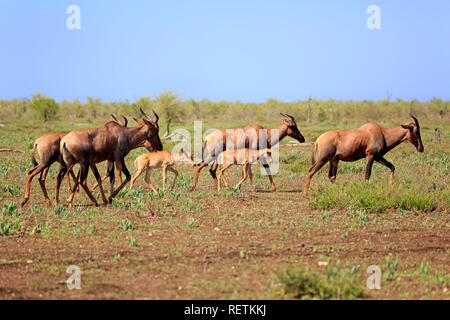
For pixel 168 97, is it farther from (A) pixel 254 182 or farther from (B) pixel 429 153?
(A) pixel 254 182

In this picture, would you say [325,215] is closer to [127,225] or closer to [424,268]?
[424,268]

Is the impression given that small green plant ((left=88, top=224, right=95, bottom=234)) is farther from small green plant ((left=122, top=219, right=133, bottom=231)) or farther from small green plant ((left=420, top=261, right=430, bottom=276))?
small green plant ((left=420, top=261, right=430, bottom=276))

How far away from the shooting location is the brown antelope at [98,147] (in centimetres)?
1134

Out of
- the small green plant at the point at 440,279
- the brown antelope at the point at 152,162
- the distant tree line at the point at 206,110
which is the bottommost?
the small green plant at the point at 440,279

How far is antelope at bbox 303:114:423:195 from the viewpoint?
13.4 meters

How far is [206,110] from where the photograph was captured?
64688 mm

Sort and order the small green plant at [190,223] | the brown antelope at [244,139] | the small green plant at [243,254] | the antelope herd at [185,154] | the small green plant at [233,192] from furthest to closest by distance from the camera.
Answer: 1. the brown antelope at [244,139]
2. the small green plant at [233,192]
3. the antelope herd at [185,154]
4. the small green plant at [190,223]
5. the small green plant at [243,254]

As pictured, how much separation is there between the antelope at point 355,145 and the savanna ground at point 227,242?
93 centimetres

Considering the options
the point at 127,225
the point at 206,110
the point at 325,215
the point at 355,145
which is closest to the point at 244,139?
the point at 355,145

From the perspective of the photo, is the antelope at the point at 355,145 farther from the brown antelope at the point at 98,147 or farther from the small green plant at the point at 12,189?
the small green plant at the point at 12,189

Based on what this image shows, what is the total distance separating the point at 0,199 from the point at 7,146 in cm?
1069

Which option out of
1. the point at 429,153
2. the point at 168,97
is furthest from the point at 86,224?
the point at 168,97

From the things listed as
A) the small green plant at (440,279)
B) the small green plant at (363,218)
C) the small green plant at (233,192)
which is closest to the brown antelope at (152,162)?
the small green plant at (233,192)

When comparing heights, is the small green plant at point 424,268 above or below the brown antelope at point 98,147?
below
